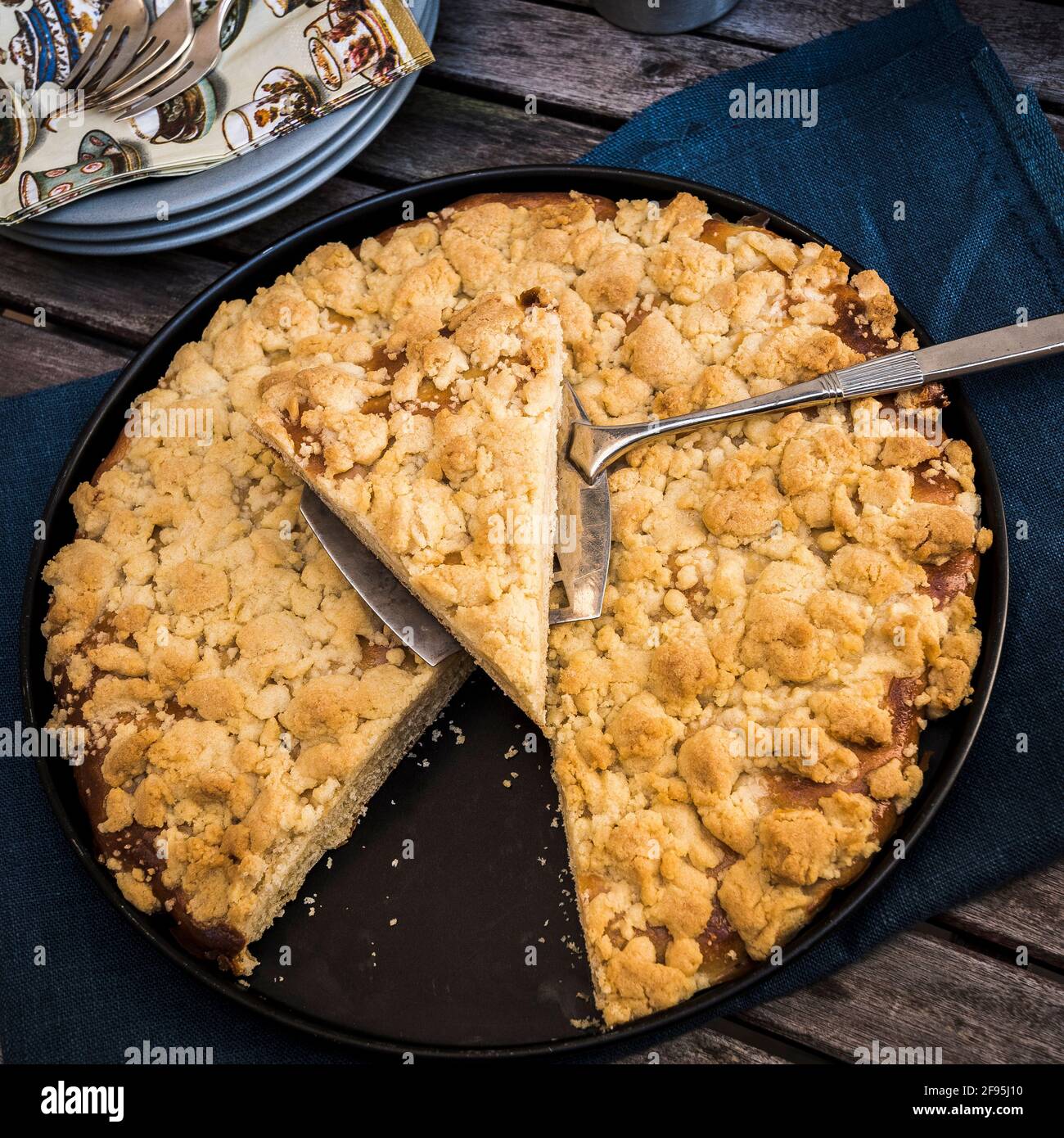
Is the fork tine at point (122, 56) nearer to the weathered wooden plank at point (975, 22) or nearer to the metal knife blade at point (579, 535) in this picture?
the weathered wooden plank at point (975, 22)

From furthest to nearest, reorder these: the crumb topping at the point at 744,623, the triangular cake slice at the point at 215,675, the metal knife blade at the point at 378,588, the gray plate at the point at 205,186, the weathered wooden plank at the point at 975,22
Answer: the weathered wooden plank at the point at 975,22 → the gray plate at the point at 205,186 → the metal knife blade at the point at 378,588 → the triangular cake slice at the point at 215,675 → the crumb topping at the point at 744,623

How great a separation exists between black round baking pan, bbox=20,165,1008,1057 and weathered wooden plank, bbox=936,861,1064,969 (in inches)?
21.8

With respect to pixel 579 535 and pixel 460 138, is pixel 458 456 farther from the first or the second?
pixel 460 138

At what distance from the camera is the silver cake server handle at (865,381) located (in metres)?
2.70

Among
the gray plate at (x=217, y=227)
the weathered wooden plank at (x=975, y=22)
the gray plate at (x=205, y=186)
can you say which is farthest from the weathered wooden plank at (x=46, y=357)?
the weathered wooden plank at (x=975, y=22)

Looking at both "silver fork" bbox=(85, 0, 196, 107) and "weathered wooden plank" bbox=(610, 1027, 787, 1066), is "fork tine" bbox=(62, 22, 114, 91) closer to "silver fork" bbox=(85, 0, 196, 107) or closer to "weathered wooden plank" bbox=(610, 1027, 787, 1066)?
"silver fork" bbox=(85, 0, 196, 107)

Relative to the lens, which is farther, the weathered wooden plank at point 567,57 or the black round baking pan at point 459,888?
the weathered wooden plank at point 567,57

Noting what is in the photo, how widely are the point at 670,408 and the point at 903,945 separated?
1560mm

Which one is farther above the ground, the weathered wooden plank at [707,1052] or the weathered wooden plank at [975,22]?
the weathered wooden plank at [975,22]

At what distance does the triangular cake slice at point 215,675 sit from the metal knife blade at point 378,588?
0.13ft

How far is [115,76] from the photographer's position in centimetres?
325

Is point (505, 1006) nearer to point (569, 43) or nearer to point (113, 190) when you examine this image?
point (113, 190)

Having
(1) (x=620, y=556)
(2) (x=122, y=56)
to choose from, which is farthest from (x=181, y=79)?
(1) (x=620, y=556)
